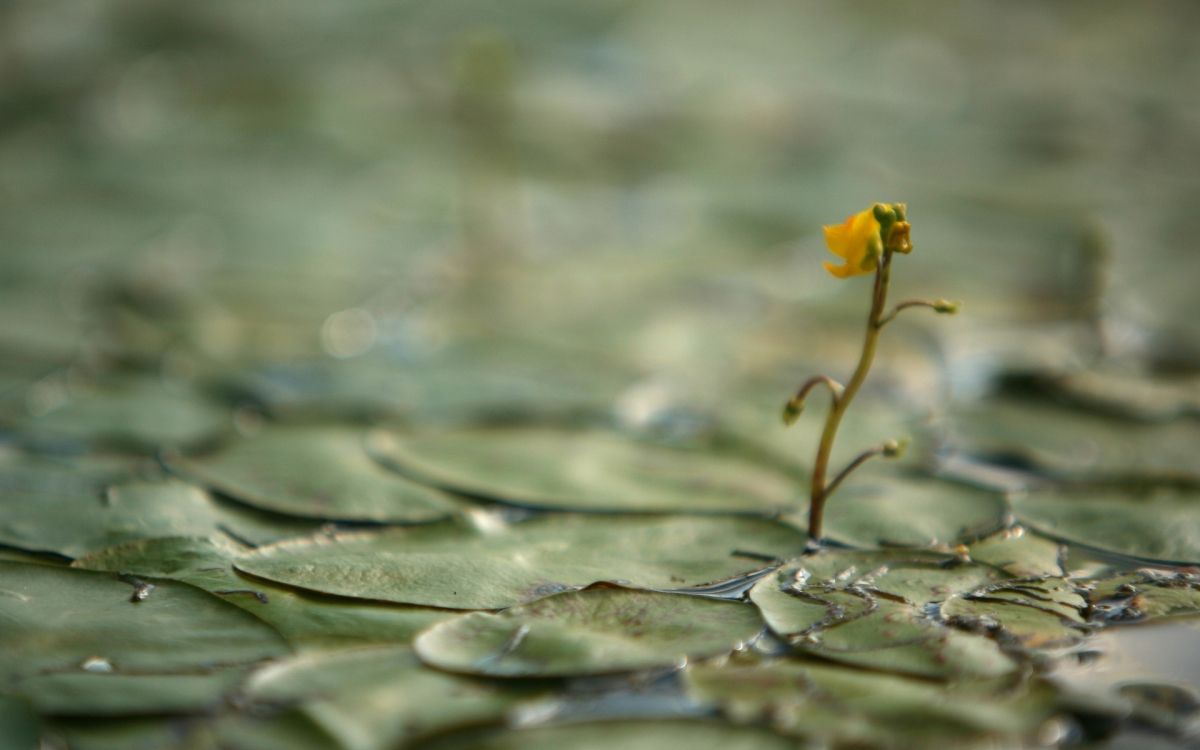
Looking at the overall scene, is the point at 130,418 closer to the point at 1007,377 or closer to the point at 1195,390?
the point at 1007,377

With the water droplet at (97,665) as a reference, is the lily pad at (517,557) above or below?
above

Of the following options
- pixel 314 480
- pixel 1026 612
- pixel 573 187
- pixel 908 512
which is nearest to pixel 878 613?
pixel 1026 612

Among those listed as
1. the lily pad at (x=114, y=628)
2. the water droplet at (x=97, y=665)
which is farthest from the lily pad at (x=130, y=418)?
the water droplet at (x=97, y=665)

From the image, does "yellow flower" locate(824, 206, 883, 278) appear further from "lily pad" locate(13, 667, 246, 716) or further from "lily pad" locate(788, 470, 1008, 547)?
"lily pad" locate(13, 667, 246, 716)

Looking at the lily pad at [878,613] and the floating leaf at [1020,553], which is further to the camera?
the floating leaf at [1020,553]

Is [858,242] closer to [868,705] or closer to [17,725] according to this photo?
[868,705]

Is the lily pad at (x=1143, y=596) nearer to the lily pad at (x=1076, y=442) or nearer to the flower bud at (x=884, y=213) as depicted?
the lily pad at (x=1076, y=442)

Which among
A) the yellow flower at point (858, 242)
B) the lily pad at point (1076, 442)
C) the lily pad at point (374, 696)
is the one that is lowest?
the lily pad at point (374, 696)
